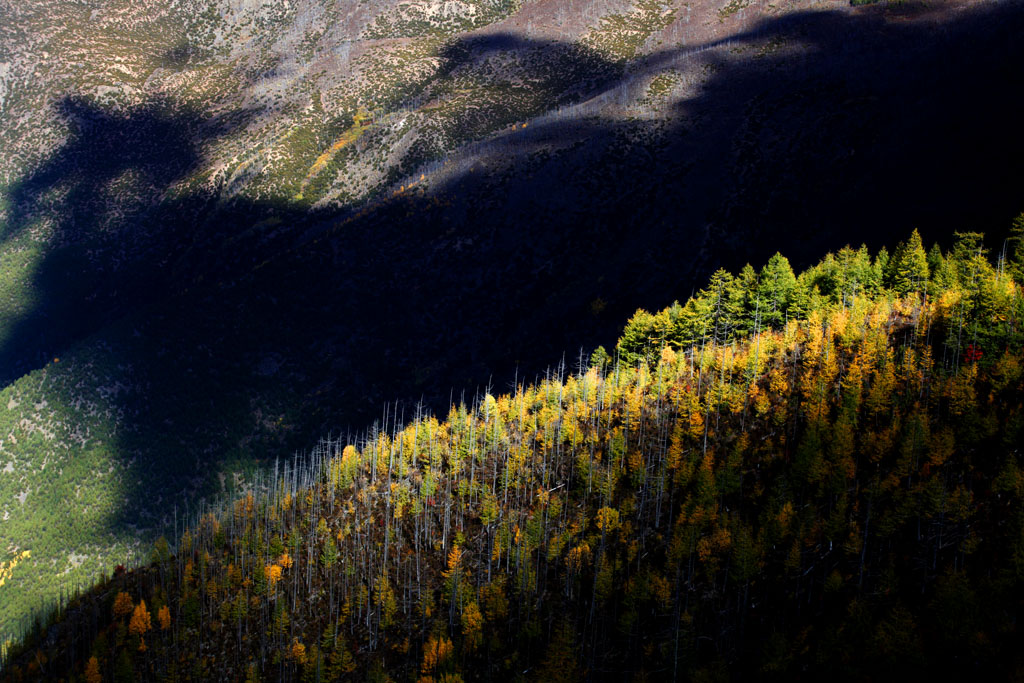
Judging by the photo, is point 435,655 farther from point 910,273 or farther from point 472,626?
point 910,273

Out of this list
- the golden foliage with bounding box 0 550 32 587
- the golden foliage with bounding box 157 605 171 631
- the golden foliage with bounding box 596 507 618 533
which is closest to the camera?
the golden foliage with bounding box 596 507 618 533

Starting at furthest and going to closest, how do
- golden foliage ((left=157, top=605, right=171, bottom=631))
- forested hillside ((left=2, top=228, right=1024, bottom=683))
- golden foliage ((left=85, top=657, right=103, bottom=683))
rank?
golden foliage ((left=157, top=605, right=171, bottom=631)) → golden foliage ((left=85, top=657, right=103, bottom=683)) → forested hillside ((left=2, top=228, right=1024, bottom=683))

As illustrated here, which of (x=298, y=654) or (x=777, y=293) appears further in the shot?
(x=777, y=293)

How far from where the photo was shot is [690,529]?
84.5 meters

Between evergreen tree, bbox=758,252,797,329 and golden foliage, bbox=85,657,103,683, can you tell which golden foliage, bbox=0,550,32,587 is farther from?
evergreen tree, bbox=758,252,797,329

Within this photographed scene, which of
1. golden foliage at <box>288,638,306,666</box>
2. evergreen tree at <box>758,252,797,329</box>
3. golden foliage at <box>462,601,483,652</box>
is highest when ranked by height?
evergreen tree at <box>758,252,797,329</box>

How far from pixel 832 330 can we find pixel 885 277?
23.7m

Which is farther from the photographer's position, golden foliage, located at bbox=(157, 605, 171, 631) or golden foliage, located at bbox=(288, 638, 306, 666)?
golden foliage, located at bbox=(157, 605, 171, 631)

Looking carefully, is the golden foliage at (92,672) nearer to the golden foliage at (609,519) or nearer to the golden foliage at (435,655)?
the golden foliage at (435,655)

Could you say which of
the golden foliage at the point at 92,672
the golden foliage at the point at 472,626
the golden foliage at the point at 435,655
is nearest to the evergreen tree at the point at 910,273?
the golden foliage at the point at 472,626

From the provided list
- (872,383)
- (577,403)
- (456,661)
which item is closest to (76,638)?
(456,661)

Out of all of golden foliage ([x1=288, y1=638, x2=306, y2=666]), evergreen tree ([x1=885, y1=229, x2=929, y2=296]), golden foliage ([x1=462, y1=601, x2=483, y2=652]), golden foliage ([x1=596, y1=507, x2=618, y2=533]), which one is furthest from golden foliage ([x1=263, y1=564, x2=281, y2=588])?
evergreen tree ([x1=885, y1=229, x2=929, y2=296])

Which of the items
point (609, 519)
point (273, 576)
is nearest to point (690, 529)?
point (609, 519)

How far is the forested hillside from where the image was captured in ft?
248
